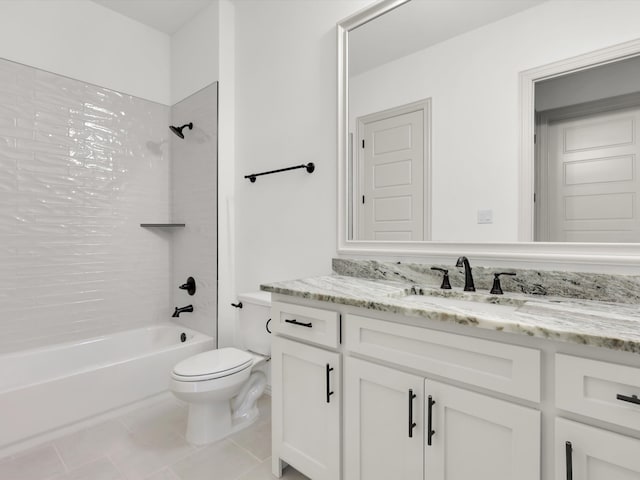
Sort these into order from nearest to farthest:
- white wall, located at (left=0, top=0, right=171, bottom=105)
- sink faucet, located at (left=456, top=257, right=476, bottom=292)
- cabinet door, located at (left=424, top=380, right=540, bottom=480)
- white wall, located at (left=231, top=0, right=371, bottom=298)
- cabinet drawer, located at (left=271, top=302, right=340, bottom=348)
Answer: cabinet door, located at (left=424, top=380, right=540, bottom=480) → cabinet drawer, located at (left=271, top=302, right=340, bottom=348) → sink faucet, located at (left=456, top=257, right=476, bottom=292) → white wall, located at (left=231, top=0, right=371, bottom=298) → white wall, located at (left=0, top=0, right=171, bottom=105)

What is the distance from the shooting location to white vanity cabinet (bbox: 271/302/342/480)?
1289 mm

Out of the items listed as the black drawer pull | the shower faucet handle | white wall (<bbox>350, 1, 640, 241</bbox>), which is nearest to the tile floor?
the shower faucet handle

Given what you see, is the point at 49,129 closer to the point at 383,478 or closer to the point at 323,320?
the point at 323,320

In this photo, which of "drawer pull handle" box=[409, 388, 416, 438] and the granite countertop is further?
"drawer pull handle" box=[409, 388, 416, 438]

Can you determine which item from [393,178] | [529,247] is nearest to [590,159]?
[529,247]

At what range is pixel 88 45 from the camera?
2498mm

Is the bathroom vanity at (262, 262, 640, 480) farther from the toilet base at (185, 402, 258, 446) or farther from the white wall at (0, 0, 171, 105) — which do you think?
the white wall at (0, 0, 171, 105)

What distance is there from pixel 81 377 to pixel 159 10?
2532 millimetres

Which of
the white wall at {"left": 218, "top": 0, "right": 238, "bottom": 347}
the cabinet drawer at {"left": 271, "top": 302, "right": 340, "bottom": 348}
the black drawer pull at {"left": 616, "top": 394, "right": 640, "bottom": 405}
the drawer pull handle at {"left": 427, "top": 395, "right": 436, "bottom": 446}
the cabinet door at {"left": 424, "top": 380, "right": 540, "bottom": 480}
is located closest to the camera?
the black drawer pull at {"left": 616, "top": 394, "right": 640, "bottom": 405}

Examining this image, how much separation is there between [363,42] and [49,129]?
6.91 feet

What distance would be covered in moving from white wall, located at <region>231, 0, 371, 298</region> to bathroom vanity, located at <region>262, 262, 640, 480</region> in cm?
63

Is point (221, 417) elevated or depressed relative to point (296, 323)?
→ depressed

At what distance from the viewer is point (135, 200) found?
276 cm

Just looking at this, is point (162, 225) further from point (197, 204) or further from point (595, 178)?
point (595, 178)
